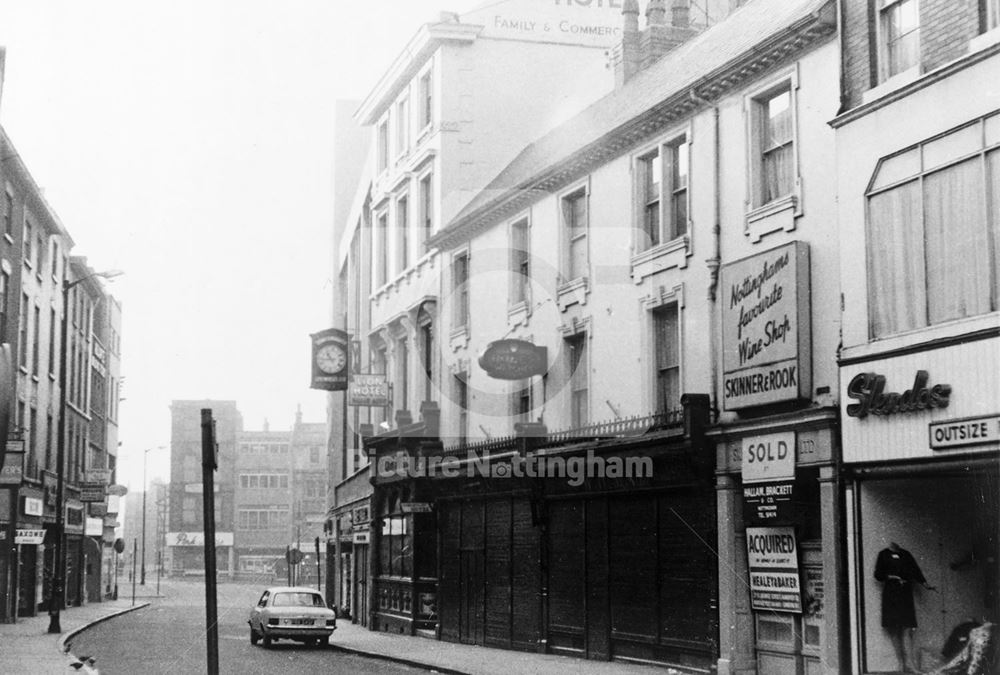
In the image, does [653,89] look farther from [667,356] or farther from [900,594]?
[900,594]

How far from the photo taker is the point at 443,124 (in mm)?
36281

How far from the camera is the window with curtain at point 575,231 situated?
87.4 ft

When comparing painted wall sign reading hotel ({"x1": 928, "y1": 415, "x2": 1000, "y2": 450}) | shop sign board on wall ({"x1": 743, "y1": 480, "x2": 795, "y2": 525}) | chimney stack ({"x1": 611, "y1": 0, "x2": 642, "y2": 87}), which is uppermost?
chimney stack ({"x1": 611, "y1": 0, "x2": 642, "y2": 87})

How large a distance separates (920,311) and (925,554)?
11.0ft

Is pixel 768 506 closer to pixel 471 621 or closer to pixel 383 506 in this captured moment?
pixel 471 621

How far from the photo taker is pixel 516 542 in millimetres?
28688

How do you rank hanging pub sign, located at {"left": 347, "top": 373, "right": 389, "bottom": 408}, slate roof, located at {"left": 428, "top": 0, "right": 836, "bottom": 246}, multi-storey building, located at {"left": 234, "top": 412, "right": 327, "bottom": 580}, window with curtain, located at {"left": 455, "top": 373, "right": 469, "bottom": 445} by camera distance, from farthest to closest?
1. multi-storey building, located at {"left": 234, "top": 412, "right": 327, "bottom": 580}
2. hanging pub sign, located at {"left": 347, "top": 373, "right": 389, "bottom": 408}
3. window with curtain, located at {"left": 455, "top": 373, "right": 469, "bottom": 445}
4. slate roof, located at {"left": 428, "top": 0, "right": 836, "bottom": 246}

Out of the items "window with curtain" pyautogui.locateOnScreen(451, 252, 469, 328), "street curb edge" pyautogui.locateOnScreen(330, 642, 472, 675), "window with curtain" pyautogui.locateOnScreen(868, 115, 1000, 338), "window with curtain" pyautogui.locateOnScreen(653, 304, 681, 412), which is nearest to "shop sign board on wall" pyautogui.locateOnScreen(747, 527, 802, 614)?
"window with curtain" pyautogui.locateOnScreen(653, 304, 681, 412)

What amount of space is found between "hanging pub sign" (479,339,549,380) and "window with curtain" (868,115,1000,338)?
10587 millimetres

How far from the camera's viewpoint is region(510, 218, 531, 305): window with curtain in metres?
29.5

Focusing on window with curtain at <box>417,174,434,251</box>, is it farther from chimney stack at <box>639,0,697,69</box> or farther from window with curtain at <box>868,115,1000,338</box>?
window with curtain at <box>868,115,1000,338</box>

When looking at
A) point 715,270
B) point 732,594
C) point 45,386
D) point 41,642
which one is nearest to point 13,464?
point 41,642

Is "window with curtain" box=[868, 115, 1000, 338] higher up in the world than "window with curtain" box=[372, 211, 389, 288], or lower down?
lower down

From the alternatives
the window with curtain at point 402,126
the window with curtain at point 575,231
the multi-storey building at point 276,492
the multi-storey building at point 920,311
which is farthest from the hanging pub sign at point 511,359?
the multi-storey building at point 276,492
